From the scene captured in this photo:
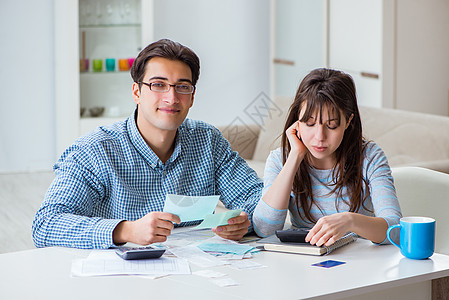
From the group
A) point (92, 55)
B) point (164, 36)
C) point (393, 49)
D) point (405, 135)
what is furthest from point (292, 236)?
point (164, 36)

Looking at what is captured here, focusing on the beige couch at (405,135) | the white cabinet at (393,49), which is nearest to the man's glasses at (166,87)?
the beige couch at (405,135)

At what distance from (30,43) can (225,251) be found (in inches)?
170

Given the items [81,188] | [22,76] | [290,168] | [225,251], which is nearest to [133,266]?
[225,251]

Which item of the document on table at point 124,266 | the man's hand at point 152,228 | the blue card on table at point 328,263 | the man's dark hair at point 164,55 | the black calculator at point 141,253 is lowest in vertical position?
the blue card on table at point 328,263

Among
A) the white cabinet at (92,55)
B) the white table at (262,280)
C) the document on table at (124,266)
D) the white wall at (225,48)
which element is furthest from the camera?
the white wall at (225,48)

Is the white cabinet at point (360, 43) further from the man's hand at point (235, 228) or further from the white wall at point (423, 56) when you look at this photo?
the man's hand at point (235, 228)

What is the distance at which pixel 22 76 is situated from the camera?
17.8 ft

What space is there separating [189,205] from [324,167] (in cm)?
51

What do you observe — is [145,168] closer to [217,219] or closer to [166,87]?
[166,87]

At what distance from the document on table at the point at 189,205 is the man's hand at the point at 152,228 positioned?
0.07ft

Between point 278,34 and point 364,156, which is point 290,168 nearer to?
point 364,156

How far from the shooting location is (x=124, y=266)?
1.45 meters

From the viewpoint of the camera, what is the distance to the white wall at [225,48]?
595 centimetres

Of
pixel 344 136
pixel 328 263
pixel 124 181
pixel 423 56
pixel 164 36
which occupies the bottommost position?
pixel 328 263
